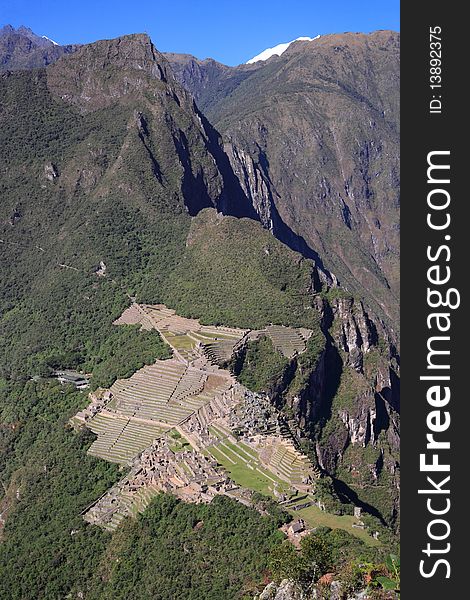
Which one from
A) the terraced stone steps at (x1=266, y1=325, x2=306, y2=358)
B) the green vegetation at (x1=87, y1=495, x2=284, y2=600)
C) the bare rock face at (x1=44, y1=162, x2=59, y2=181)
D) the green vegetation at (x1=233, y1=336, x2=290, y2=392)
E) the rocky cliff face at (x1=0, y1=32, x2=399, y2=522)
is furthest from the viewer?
the bare rock face at (x1=44, y1=162, x2=59, y2=181)

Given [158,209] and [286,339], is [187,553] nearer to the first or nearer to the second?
[286,339]

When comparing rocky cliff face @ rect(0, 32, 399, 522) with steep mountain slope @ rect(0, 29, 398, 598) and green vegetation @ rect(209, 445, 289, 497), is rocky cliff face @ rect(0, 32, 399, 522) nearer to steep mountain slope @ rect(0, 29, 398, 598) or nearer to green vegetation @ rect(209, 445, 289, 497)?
steep mountain slope @ rect(0, 29, 398, 598)

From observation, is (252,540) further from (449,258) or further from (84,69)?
(84,69)

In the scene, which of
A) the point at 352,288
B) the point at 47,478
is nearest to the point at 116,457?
the point at 47,478

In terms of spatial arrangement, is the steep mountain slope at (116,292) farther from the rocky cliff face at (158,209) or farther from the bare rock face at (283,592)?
the bare rock face at (283,592)

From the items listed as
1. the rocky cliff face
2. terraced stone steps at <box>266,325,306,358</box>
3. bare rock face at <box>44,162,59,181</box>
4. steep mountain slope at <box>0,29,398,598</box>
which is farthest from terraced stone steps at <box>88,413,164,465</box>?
bare rock face at <box>44,162,59,181</box>

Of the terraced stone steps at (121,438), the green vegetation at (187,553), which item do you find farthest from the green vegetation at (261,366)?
the green vegetation at (187,553)

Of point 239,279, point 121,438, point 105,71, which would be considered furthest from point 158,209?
point 121,438
